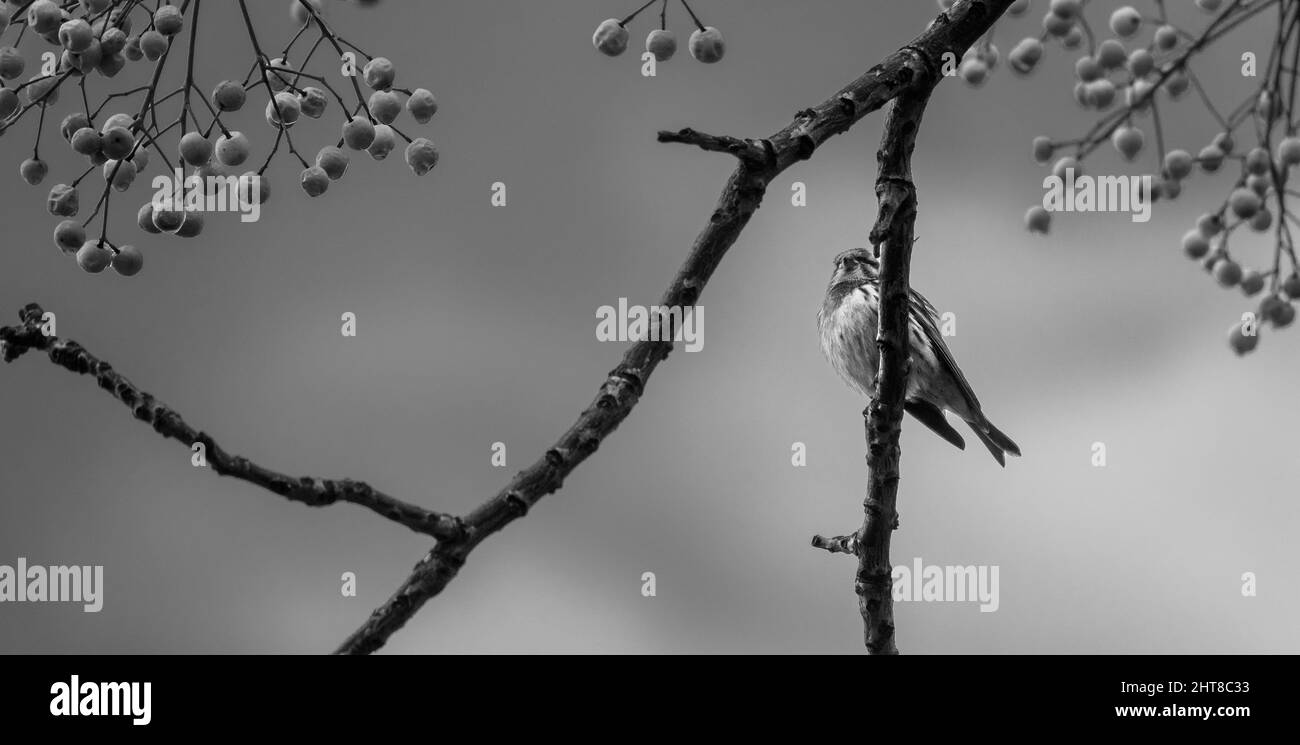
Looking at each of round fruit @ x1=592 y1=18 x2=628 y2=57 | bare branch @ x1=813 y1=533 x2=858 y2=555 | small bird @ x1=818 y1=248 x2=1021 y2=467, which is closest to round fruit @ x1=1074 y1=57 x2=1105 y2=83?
round fruit @ x1=592 y1=18 x2=628 y2=57

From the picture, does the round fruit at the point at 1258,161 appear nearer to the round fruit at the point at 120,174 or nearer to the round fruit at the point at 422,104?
the round fruit at the point at 422,104

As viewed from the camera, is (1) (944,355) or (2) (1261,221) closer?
(2) (1261,221)

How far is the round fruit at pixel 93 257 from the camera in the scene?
320 centimetres

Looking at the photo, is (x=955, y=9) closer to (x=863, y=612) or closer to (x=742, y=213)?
(x=742, y=213)

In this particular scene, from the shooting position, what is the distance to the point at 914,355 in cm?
812

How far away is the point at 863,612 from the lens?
14.9 ft

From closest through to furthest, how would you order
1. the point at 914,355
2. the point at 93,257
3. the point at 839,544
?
1. the point at 93,257
2. the point at 839,544
3. the point at 914,355

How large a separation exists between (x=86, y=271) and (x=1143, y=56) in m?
2.76

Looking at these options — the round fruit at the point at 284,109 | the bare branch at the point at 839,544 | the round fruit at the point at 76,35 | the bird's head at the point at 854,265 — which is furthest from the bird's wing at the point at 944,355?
the round fruit at the point at 76,35

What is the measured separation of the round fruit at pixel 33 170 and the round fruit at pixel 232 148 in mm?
686

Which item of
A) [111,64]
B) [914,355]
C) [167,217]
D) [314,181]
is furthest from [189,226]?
[914,355]

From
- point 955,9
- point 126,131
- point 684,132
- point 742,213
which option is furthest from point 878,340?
point 126,131

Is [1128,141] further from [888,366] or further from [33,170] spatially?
[33,170]

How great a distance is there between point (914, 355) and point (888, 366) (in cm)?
433
